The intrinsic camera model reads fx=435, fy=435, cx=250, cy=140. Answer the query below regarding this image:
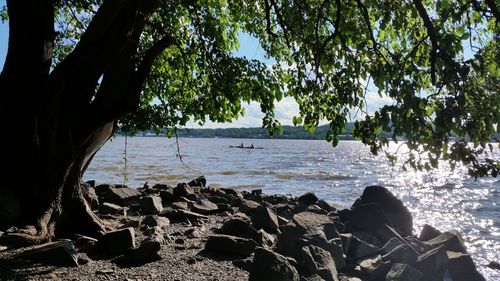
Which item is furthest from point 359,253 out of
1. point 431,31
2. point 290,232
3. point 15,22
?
point 15,22

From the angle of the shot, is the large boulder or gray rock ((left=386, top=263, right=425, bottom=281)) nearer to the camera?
gray rock ((left=386, top=263, right=425, bottom=281))

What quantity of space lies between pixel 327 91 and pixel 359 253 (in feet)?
16.3

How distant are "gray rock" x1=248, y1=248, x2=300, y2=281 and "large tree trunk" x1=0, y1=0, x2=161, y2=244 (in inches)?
138

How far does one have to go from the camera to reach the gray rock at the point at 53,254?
21.0 ft

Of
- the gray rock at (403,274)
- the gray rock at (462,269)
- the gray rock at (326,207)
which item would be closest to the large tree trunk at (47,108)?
the gray rock at (403,274)

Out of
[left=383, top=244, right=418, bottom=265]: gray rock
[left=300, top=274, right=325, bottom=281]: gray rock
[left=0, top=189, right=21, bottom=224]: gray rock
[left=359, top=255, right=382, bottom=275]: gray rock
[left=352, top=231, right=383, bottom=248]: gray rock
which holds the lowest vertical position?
[left=352, top=231, right=383, bottom=248]: gray rock

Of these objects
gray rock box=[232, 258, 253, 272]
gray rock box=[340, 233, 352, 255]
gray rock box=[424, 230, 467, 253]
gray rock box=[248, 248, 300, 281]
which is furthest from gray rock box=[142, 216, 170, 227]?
gray rock box=[424, 230, 467, 253]

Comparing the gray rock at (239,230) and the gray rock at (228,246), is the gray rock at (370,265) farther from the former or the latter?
the gray rock at (228,246)

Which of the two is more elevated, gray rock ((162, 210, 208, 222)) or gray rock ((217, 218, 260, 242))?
gray rock ((217, 218, 260, 242))

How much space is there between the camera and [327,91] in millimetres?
7375

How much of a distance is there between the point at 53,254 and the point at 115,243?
110cm

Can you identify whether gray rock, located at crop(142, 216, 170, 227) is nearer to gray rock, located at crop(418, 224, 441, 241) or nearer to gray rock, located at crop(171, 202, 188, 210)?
gray rock, located at crop(171, 202, 188, 210)

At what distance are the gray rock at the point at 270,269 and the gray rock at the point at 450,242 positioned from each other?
270 inches

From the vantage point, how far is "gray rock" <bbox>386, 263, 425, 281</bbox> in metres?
8.66
